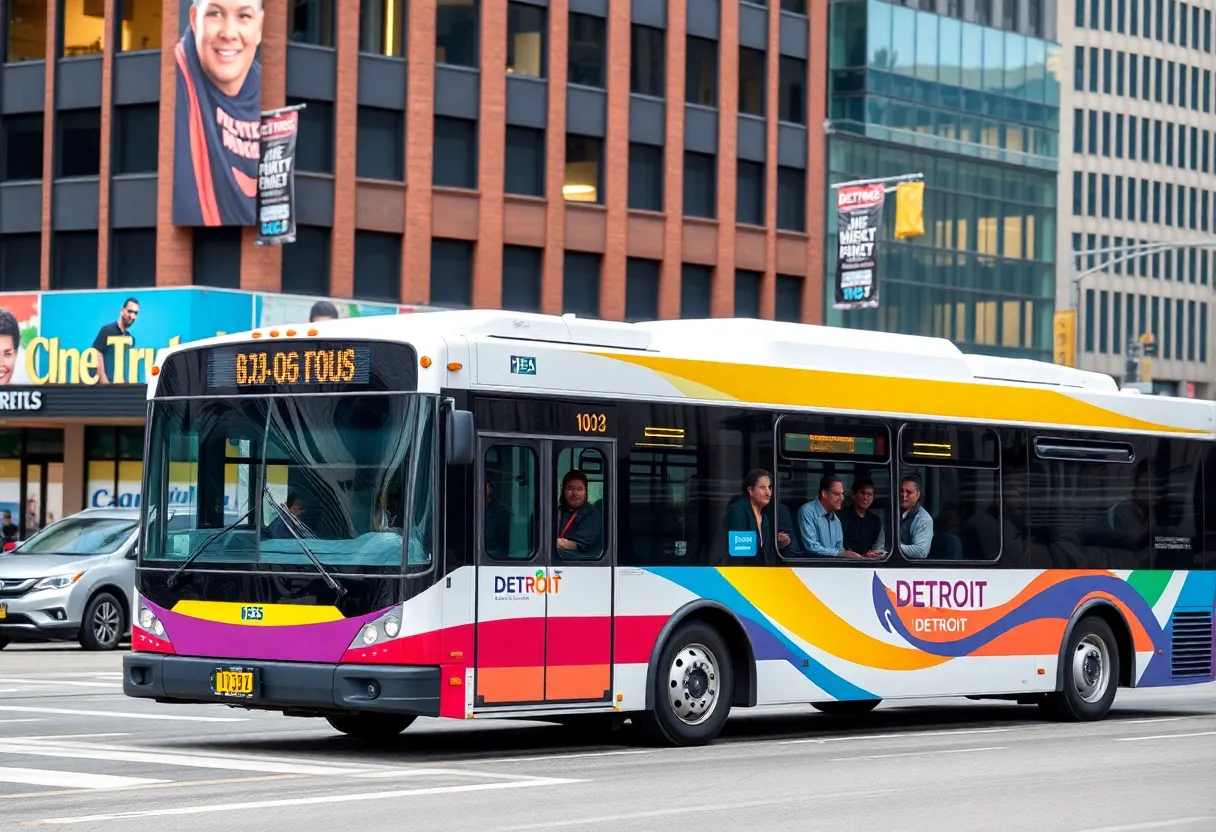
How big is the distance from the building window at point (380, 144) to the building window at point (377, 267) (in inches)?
53.0

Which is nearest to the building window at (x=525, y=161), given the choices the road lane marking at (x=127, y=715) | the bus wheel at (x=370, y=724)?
the road lane marking at (x=127, y=715)

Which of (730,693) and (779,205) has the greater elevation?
(779,205)

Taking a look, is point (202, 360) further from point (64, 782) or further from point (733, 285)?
point (733, 285)

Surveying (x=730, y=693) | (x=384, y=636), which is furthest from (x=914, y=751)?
(x=384, y=636)

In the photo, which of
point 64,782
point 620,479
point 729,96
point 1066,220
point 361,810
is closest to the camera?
point 361,810

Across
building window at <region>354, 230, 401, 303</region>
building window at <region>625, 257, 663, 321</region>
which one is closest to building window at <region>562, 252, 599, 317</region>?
building window at <region>625, 257, 663, 321</region>

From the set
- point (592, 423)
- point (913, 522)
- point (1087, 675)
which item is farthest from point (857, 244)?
point (592, 423)

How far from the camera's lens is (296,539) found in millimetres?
13773

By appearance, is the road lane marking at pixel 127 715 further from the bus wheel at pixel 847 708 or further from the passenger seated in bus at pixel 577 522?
the bus wheel at pixel 847 708

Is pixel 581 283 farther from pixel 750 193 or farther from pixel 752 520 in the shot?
pixel 752 520

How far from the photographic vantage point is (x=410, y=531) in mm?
13469

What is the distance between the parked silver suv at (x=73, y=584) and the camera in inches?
1078

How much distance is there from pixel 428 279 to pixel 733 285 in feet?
31.2

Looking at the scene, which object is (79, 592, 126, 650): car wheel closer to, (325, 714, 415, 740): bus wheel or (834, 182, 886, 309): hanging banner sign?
(325, 714, 415, 740): bus wheel
